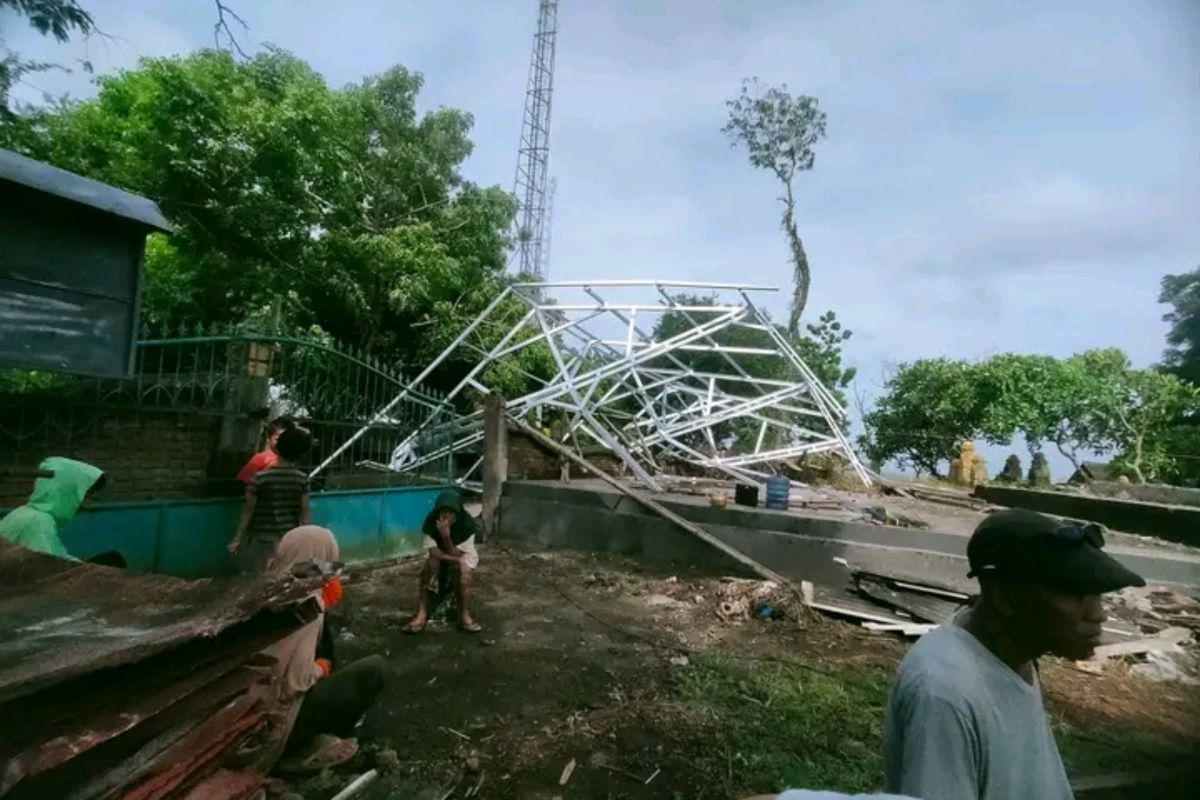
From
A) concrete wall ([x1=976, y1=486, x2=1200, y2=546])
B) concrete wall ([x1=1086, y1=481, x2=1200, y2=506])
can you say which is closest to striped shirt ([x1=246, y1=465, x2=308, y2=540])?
concrete wall ([x1=976, y1=486, x2=1200, y2=546])

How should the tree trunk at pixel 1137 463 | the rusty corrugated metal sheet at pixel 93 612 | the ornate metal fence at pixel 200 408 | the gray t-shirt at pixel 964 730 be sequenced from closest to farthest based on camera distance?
the gray t-shirt at pixel 964 730, the rusty corrugated metal sheet at pixel 93 612, the ornate metal fence at pixel 200 408, the tree trunk at pixel 1137 463

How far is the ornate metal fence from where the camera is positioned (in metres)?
4.94

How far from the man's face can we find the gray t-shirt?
0.35 feet

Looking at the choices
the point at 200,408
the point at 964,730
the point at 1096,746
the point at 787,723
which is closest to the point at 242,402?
the point at 200,408

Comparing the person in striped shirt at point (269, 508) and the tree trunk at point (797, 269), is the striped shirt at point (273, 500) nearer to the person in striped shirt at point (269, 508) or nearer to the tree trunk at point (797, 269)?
the person in striped shirt at point (269, 508)

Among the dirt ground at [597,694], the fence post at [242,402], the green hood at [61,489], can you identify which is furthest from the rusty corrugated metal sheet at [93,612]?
the fence post at [242,402]

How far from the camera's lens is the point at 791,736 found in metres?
4.06

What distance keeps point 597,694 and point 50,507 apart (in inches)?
140

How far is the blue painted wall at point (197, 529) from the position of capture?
5.19m

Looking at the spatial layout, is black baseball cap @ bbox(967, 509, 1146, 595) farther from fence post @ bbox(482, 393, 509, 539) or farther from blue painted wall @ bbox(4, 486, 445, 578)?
fence post @ bbox(482, 393, 509, 539)

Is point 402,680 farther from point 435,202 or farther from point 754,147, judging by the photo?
point 754,147

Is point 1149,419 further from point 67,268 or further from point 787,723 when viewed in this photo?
point 67,268

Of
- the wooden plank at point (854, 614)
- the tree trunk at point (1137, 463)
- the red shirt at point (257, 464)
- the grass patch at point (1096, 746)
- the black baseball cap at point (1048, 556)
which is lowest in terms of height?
the grass patch at point (1096, 746)

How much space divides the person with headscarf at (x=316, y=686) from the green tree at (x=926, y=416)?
16.3 m
